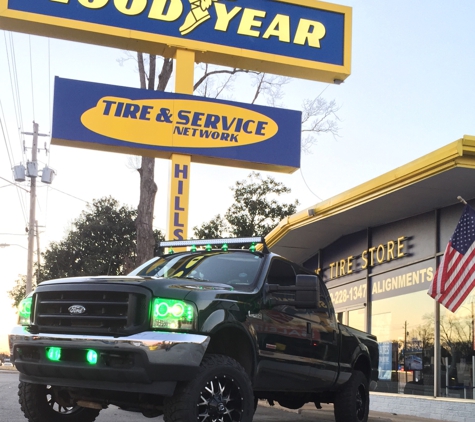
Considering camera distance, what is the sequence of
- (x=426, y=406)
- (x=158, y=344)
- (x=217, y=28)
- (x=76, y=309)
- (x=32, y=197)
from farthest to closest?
(x=32, y=197) < (x=217, y=28) < (x=426, y=406) < (x=76, y=309) < (x=158, y=344)

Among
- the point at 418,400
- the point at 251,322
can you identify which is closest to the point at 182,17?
the point at 418,400

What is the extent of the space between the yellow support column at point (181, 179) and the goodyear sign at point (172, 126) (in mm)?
275

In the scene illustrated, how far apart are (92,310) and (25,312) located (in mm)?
1030

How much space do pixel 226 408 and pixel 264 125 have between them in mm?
10715

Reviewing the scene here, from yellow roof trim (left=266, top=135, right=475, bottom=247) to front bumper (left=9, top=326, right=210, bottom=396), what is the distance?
6.57 meters

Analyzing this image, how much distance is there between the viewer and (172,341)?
20.9 ft

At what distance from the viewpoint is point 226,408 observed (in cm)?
673

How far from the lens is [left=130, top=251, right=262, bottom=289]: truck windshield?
313 inches

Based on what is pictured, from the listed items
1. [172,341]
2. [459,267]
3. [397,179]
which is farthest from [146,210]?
[172,341]

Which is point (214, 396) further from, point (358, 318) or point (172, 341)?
point (358, 318)

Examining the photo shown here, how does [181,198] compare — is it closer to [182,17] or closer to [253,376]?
[182,17]

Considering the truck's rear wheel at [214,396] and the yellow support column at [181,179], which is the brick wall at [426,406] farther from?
the truck's rear wheel at [214,396]

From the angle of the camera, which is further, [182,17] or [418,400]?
[182,17]

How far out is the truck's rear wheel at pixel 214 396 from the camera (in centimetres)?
641
